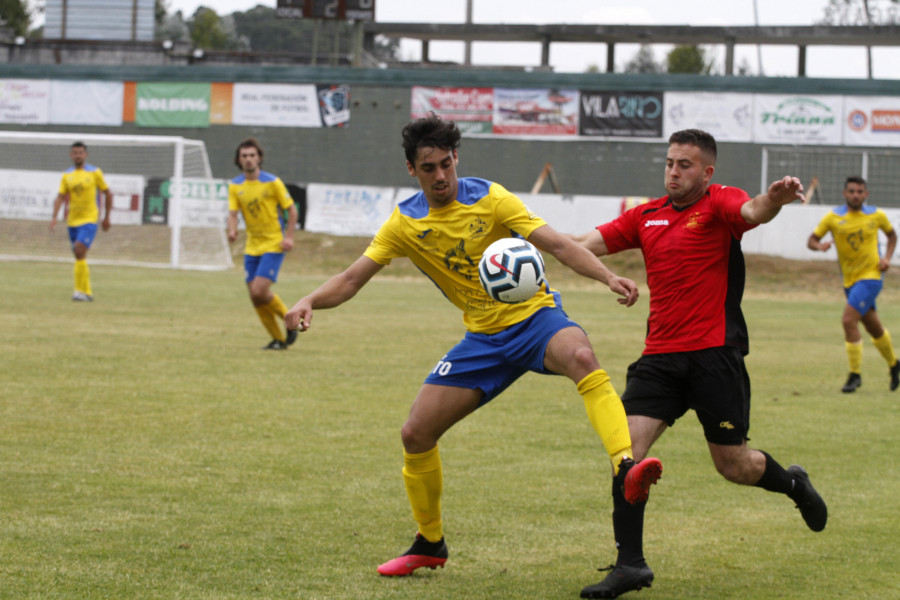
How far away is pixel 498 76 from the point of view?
33406mm

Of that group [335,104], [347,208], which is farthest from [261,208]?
[335,104]

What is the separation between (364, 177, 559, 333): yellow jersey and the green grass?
3.95 feet

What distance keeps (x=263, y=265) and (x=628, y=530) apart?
30.0ft

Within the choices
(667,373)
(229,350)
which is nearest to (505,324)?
(667,373)

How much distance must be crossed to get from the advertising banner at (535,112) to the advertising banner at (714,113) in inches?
112

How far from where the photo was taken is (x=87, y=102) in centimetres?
3616

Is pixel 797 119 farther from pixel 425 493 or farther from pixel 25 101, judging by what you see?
pixel 425 493

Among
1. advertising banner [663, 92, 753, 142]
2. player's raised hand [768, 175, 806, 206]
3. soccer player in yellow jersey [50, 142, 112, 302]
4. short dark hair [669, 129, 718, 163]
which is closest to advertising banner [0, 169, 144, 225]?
soccer player in yellow jersey [50, 142, 112, 302]

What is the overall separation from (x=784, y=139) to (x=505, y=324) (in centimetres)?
2842

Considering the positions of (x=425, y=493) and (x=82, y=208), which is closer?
(x=425, y=493)

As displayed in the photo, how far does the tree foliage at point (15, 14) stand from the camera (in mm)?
62938

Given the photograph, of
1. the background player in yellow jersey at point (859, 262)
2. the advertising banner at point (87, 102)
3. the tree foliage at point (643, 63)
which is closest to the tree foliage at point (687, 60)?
the tree foliage at point (643, 63)

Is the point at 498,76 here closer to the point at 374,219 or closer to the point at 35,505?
the point at 374,219

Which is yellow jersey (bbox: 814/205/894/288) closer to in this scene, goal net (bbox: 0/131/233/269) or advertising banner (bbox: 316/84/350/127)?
goal net (bbox: 0/131/233/269)
